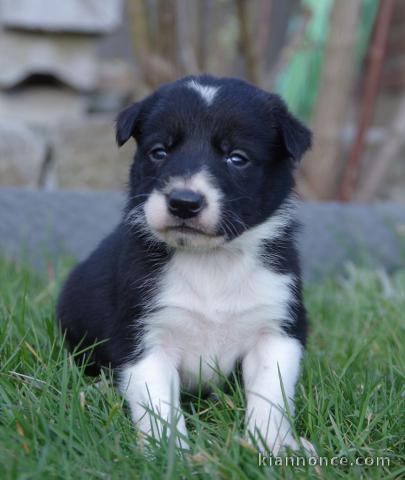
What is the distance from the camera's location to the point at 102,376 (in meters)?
2.58

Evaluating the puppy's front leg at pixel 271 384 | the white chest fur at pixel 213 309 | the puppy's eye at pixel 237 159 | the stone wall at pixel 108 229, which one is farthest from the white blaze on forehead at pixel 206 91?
the stone wall at pixel 108 229

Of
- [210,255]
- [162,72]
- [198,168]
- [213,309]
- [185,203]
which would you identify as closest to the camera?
[185,203]

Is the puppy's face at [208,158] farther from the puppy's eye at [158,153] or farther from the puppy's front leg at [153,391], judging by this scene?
the puppy's front leg at [153,391]

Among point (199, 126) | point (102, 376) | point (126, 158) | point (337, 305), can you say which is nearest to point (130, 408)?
point (102, 376)

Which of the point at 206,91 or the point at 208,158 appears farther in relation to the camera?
the point at 206,91

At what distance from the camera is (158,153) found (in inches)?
105

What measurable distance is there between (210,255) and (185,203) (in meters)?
0.41

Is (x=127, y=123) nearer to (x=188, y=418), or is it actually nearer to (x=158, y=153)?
(x=158, y=153)

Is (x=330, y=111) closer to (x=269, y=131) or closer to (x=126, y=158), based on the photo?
(x=126, y=158)

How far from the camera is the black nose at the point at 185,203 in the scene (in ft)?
7.72

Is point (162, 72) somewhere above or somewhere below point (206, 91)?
below

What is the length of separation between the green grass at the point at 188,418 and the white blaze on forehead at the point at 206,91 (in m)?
1.02

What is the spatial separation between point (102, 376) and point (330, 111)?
14.7 feet

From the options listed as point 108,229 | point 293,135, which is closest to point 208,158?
point 293,135
